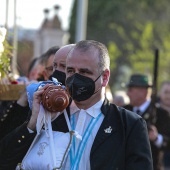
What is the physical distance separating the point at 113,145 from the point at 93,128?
0.61 ft

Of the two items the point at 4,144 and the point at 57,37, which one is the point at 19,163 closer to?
the point at 4,144

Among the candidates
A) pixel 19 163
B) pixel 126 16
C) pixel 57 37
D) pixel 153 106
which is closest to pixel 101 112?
A: pixel 19 163

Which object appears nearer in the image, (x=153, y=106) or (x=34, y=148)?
(x=34, y=148)

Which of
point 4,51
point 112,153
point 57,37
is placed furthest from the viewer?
point 57,37

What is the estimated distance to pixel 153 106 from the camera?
1003cm

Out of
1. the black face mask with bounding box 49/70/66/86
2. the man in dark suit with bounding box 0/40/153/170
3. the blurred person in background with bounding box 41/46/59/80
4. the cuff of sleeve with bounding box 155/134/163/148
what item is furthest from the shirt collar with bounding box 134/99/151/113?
the man in dark suit with bounding box 0/40/153/170

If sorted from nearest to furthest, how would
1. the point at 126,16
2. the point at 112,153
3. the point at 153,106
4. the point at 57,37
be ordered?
the point at 112,153
the point at 153,106
the point at 57,37
the point at 126,16

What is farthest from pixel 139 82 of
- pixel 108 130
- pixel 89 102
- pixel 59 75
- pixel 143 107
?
pixel 108 130

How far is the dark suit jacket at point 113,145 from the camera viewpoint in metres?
5.13

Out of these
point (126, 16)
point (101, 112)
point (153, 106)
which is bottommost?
point (126, 16)

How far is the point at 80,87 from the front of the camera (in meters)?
5.20

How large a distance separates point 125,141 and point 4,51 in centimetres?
158

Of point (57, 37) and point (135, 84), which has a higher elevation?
point (135, 84)

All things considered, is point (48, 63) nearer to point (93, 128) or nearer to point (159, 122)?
point (93, 128)
